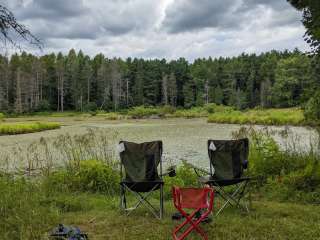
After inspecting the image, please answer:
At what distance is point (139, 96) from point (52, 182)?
159 feet

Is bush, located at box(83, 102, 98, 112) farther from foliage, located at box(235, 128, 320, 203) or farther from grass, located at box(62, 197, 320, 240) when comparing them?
grass, located at box(62, 197, 320, 240)

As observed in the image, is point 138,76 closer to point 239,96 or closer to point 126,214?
point 239,96

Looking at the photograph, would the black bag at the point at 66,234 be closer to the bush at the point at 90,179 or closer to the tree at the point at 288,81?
the bush at the point at 90,179

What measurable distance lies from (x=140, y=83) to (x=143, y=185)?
4993 centimetres

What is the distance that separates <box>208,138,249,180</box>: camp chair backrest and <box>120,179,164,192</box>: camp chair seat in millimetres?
745

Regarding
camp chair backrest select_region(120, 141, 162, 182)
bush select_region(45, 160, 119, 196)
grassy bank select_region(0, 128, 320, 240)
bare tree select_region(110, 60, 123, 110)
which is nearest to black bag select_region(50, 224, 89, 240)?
grassy bank select_region(0, 128, 320, 240)

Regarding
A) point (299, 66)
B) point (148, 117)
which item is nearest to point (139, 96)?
point (148, 117)

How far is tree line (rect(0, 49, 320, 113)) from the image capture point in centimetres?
4538

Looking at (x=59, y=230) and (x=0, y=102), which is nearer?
(x=59, y=230)

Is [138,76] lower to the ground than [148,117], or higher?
higher

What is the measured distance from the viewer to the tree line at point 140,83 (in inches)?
1786

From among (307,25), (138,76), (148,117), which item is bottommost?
(148,117)

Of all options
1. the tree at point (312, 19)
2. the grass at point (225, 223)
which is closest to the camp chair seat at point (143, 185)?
the grass at point (225, 223)

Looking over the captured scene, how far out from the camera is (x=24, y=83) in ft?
146
